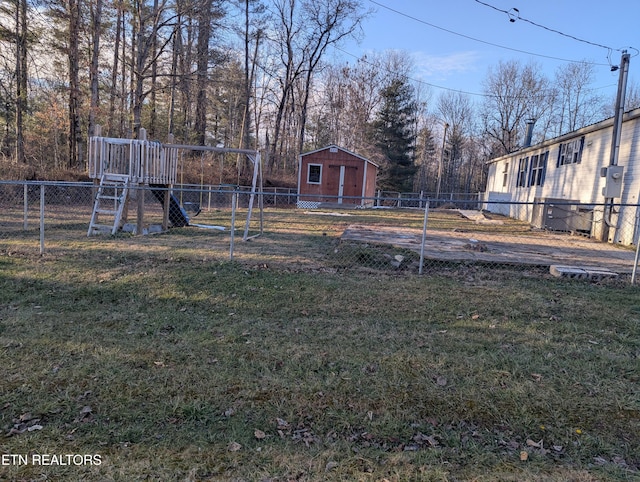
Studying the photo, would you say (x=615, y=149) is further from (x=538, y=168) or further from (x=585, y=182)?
(x=538, y=168)

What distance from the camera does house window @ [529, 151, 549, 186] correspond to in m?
17.2

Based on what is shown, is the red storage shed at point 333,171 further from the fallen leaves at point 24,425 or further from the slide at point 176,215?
the fallen leaves at point 24,425

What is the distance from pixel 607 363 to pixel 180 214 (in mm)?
10341

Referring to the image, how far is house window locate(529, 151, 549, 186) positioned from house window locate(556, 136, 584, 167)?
146 centimetres

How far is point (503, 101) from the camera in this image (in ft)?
130

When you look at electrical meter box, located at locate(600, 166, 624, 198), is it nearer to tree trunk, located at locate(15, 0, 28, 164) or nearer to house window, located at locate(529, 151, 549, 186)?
house window, located at locate(529, 151, 549, 186)

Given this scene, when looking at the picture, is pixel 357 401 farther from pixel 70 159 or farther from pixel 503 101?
pixel 503 101

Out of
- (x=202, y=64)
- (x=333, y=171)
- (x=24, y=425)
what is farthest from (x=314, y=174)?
(x=24, y=425)

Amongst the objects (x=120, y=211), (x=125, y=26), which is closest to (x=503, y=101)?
(x=125, y=26)

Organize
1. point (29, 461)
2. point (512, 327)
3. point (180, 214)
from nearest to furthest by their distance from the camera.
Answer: point (29, 461) → point (512, 327) → point (180, 214)

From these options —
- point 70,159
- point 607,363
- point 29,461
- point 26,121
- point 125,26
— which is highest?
point 125,26

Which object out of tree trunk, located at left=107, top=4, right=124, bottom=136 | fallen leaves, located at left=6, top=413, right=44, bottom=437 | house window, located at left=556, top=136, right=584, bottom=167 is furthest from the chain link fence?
tree trunk, located at left=107, top=4, right=124, bottom=136

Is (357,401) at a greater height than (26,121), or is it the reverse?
(26,121)

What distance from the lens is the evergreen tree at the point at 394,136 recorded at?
36594mm
